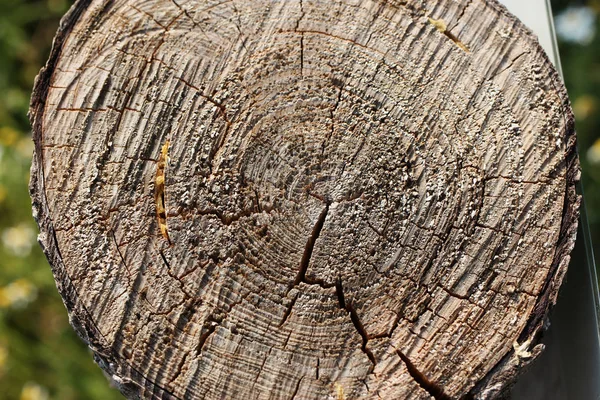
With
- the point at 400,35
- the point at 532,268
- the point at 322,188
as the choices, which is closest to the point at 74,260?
the point at 322,188

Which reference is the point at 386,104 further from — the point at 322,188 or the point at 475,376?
the point at 475,376

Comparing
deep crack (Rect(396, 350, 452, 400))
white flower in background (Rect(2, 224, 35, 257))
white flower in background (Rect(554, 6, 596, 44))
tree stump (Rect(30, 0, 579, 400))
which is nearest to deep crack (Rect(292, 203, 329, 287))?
tree stump (Rect(30, 0, 579, 400))

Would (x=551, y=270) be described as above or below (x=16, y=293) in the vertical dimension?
above

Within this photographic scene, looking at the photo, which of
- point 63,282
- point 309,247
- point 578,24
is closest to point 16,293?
point 63,282

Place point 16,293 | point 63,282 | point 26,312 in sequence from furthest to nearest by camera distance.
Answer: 1. point 26,312
2. point 16,293
3. point 63,282

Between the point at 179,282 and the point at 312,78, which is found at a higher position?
the point at 312,78

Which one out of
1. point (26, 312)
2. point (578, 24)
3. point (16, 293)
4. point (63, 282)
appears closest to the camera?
point (63, 282)

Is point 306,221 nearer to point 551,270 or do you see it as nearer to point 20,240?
point 551,270
